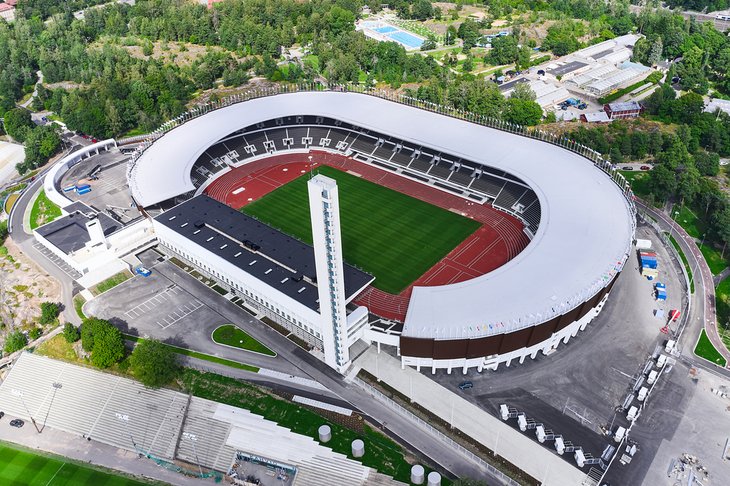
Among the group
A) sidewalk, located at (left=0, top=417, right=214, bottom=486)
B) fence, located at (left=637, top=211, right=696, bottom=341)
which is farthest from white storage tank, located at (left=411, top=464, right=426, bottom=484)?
fence, located at (left=637, top=211, right=696, bottom=341)

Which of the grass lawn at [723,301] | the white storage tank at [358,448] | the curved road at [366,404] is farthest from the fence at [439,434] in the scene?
the grass lawn at [723,301]

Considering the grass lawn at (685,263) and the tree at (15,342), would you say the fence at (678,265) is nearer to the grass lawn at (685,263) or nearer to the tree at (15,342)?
the grass lawn at (685,263)

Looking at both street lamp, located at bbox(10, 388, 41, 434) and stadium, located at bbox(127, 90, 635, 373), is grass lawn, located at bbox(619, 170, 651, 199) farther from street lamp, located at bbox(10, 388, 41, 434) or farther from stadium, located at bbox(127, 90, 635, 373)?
street lamp, located at bbox(10, 388, 41, 434)

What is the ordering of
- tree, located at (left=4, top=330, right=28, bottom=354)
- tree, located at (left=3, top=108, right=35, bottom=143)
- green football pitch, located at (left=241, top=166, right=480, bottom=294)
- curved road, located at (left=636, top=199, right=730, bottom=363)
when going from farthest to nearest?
tree, located at (left=3, top=108, right=35, bottom=143), green football pitch, located at (left=241, top=166, right=480, bottom=294), tree, located at (left=4, top=330, right=28, bottom=354), curved road, located at (left=636, top=199, right=730, bottom=363)

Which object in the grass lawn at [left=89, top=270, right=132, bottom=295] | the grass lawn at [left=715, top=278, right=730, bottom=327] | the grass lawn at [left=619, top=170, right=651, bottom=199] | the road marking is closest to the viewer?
the grass lawn at [left=715, top=278, right=730, bottom=327]

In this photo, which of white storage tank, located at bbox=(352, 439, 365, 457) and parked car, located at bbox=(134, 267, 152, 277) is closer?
white storage tank, located at bbox=(352, 439, 365, 457)
